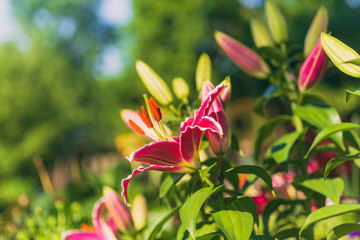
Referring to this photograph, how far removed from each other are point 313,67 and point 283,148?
0.42 feet

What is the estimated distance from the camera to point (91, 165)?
10.1 metres

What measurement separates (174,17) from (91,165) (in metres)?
4.07

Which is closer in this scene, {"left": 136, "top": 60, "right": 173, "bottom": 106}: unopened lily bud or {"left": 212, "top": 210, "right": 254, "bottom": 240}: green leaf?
{"left": 212, "top": 210, "right": 254, "bottom": 240}: green leaf

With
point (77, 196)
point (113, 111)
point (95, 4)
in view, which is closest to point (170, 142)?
point (77, 196)

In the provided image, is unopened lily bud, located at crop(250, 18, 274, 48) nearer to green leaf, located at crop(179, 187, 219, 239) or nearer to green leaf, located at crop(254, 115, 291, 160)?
green leaf, located at crop(254, 115, 291, 160)

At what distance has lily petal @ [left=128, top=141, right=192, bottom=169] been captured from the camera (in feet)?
1.60

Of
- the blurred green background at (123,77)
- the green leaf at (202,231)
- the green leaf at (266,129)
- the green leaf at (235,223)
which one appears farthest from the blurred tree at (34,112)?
the green leaf at (235,223)

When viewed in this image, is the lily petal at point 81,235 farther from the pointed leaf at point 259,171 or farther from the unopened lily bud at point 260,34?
the unopened lily bud at point 260,34

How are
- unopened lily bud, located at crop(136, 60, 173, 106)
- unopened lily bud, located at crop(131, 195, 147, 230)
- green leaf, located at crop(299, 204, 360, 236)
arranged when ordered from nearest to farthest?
green leaf, located at crop(299, 204, 360, 236) < unopened lily bud, located at crop(136, 60, 173, 106) < unopened lily bud, located at crop(131, 195, 147, 230)

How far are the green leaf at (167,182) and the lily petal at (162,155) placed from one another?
0.05 metres

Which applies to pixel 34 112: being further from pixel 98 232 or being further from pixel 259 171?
pixel 259 171

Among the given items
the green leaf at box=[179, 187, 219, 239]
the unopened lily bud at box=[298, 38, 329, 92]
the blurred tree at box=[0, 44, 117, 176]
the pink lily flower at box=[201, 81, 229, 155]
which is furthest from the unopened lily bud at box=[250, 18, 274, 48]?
the blurred tree at box=[0, 44, 117, 176]

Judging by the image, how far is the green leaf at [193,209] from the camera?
0.45 metres

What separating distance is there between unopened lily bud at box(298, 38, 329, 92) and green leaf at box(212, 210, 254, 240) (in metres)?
0.26
